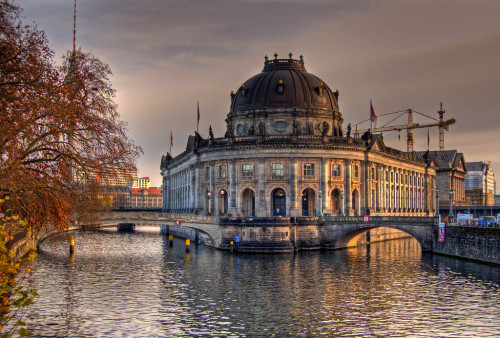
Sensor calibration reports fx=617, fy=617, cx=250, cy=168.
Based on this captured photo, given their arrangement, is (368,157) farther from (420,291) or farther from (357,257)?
(420,291)

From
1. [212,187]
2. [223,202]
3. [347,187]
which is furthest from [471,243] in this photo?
[223,202]

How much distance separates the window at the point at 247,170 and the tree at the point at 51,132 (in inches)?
2552

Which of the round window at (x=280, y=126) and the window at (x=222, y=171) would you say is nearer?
the window at (x=222, y=171)

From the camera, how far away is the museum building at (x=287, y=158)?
99250mm

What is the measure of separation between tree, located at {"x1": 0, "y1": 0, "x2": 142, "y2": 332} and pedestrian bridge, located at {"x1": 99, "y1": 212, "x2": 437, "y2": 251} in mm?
43666

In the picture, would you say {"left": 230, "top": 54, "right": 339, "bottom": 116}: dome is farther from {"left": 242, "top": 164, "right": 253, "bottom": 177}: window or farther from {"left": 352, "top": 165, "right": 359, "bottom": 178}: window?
{"left": 242, "top": 164, "right": 253, "bottom": 177}: window

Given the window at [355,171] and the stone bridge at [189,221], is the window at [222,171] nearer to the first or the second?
the stone bridge at [189,221]

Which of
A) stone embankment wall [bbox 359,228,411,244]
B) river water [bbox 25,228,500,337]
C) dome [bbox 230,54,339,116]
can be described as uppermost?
dome [bbox 230,54,339,116]

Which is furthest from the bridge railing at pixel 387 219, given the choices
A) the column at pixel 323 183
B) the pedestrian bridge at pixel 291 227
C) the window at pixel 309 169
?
the window at pixel 309 169

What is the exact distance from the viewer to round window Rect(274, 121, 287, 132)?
10656cm

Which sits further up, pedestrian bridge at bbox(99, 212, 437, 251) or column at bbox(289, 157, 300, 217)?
column at bbox(289, 157, 300, 217)

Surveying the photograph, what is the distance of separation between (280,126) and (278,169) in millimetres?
10408

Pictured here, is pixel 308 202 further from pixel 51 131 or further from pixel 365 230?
pixel 51 131

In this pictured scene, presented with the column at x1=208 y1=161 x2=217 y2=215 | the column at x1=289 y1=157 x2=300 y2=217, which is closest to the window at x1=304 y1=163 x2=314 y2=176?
the column at x1=289 y1=157 x2=300 y2=217
